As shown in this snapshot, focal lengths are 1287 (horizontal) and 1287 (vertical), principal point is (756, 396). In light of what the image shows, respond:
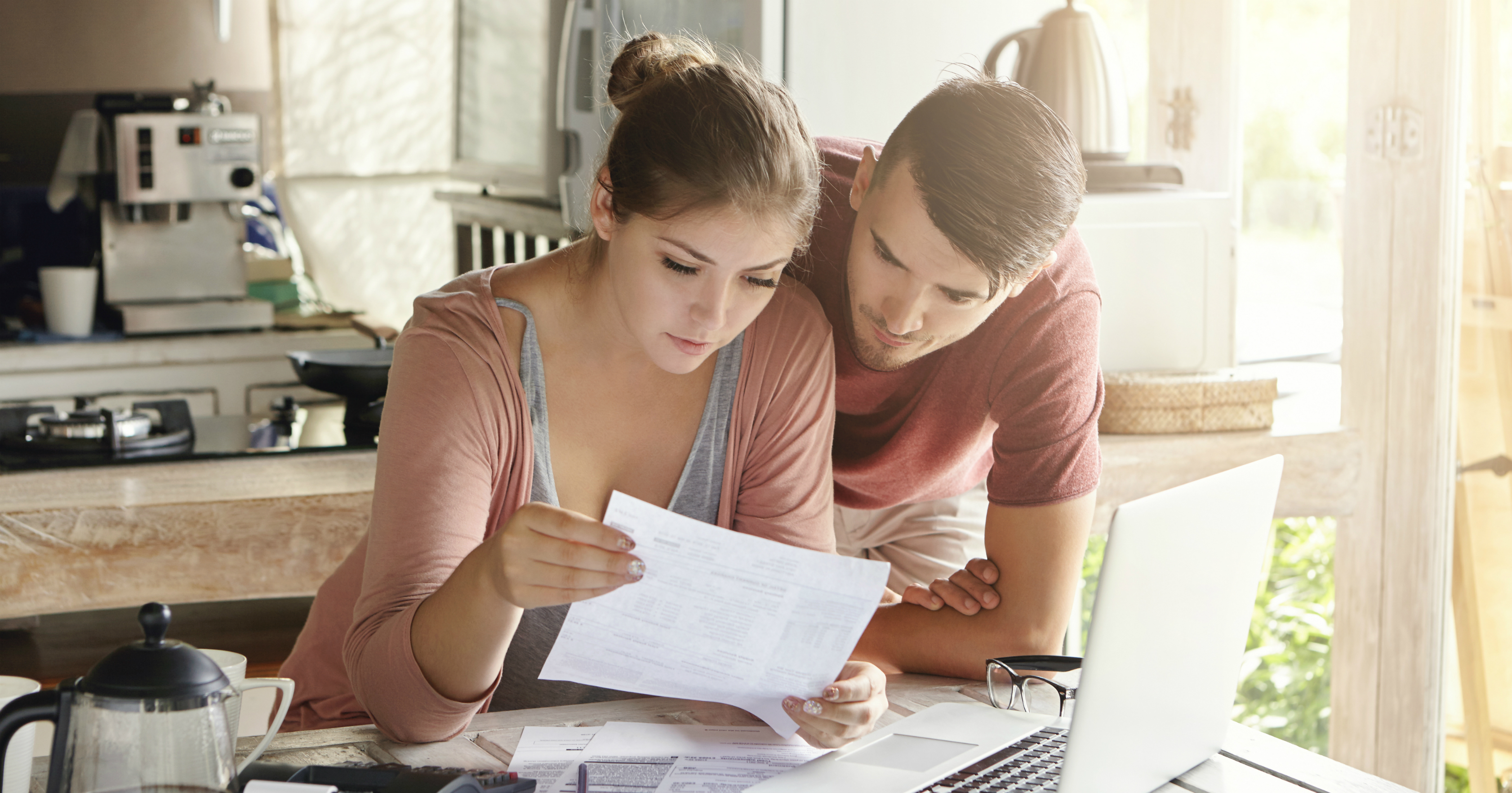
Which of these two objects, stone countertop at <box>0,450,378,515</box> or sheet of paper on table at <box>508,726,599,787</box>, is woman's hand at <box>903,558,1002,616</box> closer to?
sheet of paper on table at <box>508,726,599,787</box>

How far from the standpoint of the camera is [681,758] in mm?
1072

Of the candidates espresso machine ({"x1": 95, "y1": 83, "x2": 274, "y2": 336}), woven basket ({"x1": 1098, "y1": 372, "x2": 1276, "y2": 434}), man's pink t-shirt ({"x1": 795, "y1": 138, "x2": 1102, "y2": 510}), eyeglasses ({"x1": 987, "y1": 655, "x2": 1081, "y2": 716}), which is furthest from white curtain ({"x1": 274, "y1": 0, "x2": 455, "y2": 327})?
eyeglasses ({"x1": 987, "y1": 655, "x2": 1081, "y2": 716})

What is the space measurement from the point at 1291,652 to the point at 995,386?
7.65ft

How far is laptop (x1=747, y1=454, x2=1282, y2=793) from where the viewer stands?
2.95ft

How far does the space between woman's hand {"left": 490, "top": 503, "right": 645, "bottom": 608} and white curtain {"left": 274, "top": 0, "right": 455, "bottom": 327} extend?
3851mm

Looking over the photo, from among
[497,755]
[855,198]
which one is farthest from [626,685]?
[855,198]

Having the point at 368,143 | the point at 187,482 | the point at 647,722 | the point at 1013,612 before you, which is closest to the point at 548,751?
the point at 647,722

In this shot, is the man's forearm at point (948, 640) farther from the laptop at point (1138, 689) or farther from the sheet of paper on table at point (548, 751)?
the sheet of paper on table at point (548, 751)

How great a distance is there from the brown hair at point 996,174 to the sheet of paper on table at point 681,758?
505 millimetres

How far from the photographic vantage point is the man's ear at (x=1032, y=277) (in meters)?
1.34

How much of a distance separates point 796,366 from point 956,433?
0.32 m

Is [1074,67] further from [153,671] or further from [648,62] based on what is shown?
[153,671]

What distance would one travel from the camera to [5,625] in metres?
2.33

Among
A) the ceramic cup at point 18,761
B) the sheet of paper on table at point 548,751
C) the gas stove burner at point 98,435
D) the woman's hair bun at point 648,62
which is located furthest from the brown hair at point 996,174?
the gas stove burner at point 98,435
